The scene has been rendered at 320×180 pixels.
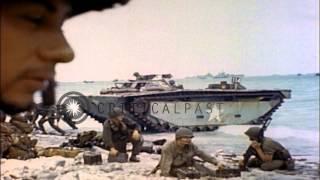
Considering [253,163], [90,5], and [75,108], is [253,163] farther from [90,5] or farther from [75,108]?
[90,5]

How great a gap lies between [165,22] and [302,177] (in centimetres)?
50

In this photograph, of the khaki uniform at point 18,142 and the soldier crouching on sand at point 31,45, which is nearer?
the soldier crouching on sand at point 31,45

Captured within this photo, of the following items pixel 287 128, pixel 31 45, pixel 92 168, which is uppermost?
pixel 31 45

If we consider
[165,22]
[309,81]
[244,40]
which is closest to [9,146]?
[165,22]

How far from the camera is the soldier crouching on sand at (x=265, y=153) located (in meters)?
1.40

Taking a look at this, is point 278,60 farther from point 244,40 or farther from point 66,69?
point 66,69

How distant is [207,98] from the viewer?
4.60 ft

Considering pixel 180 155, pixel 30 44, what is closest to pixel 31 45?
pixel 30 44

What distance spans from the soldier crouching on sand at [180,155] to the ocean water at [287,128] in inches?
0.7

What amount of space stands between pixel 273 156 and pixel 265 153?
0.8 inches

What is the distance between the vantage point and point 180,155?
55.2 inches

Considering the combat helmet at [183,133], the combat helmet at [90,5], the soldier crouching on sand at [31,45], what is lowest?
the combat helmet at [183,133]

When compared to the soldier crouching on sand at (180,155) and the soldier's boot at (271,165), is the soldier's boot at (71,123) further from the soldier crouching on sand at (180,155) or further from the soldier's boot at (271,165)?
the soldier's boot at (271,165)

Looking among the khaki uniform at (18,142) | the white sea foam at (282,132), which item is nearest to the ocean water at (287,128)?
the white sea foam at (282,132)
